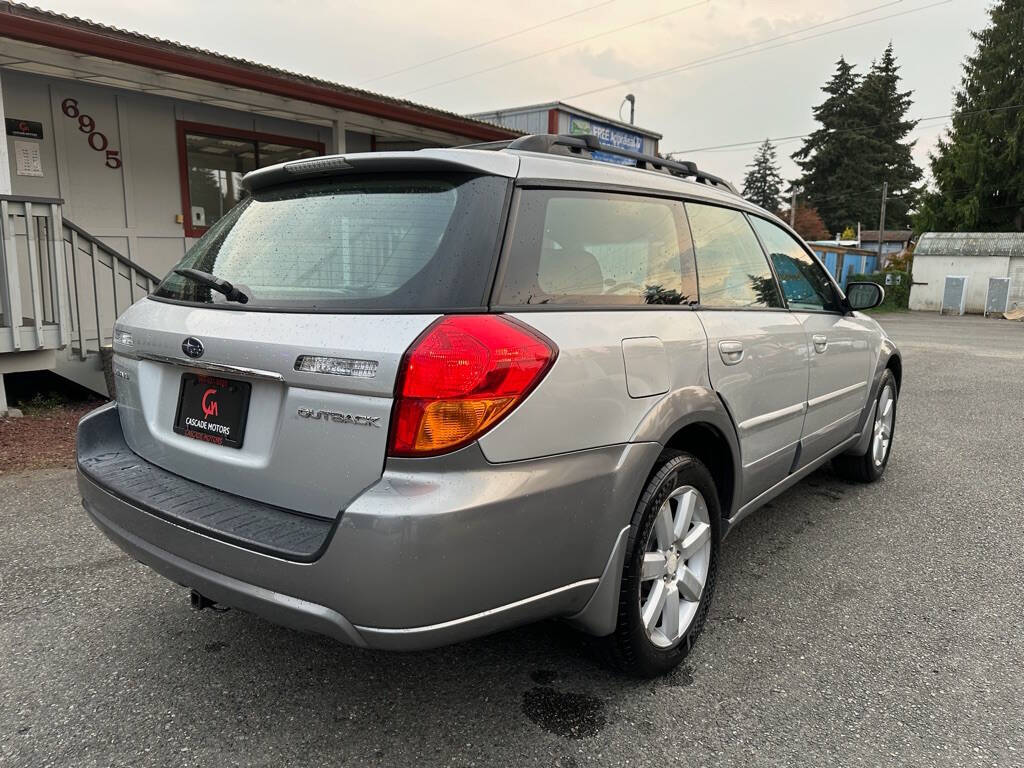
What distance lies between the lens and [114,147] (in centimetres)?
812

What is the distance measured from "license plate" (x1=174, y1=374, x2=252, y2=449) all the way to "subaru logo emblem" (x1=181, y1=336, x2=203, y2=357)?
2.9 inches

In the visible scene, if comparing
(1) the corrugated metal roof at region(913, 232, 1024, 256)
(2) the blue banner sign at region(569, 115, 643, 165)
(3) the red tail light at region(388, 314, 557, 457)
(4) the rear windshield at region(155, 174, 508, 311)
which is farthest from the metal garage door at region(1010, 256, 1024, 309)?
(3) the red tail light at region(388, 314, 557, 457)

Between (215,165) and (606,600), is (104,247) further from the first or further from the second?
(606,600)

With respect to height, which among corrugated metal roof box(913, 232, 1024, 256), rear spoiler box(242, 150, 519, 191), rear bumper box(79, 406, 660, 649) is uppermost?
corrugated metal roof box(913, 232, 1024, 256)

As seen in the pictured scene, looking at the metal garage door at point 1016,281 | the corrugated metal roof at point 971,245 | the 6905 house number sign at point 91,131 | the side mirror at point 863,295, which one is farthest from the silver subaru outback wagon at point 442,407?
the corrugated metal roof at point 971,245

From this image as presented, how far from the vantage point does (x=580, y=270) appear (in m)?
2.22

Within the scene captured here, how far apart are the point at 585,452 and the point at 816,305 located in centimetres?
228

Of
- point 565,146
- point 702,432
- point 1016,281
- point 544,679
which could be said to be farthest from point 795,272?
point 1016,281

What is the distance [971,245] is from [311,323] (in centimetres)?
2959

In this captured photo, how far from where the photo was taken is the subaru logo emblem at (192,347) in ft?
6.92

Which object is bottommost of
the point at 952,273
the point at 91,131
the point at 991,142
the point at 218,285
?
the point at 952,273

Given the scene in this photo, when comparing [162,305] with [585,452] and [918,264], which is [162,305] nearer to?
[585,452]

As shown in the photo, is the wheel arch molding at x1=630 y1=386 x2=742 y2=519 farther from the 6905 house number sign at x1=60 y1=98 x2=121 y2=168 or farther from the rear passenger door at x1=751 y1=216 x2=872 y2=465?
the 6905 house number sign at x1=60 y1=98 x2=121 y2=168

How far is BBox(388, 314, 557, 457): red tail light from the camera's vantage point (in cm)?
175
